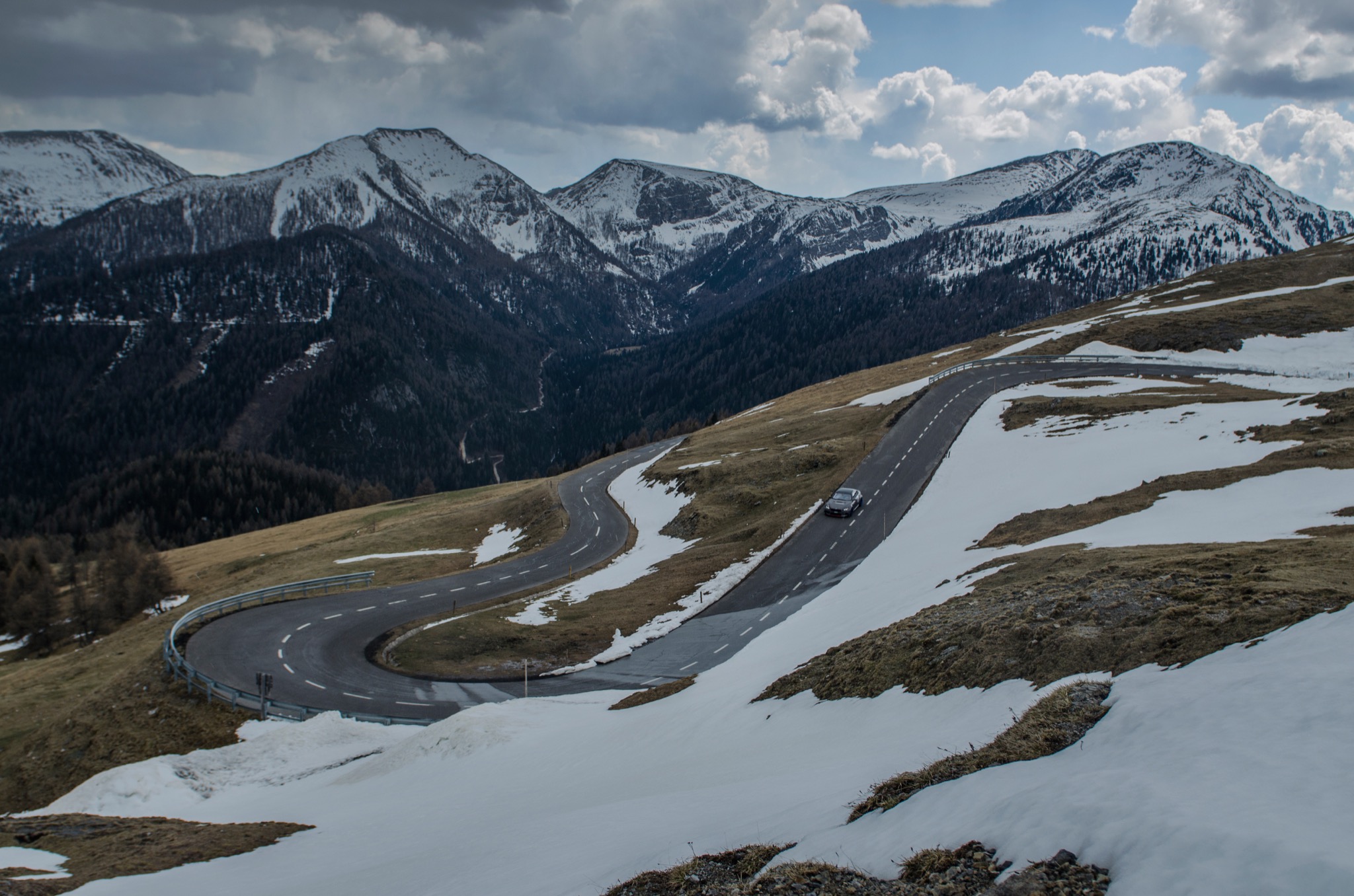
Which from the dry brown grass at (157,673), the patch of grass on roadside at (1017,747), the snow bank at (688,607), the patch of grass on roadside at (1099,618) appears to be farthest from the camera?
the snow bank at (688,607)

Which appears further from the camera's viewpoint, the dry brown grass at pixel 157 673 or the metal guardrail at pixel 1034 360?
the metal guardrail at pixel 1034 360

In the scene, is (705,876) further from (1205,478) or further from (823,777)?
(1205,478)

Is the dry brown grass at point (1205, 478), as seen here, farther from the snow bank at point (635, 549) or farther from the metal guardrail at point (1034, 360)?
the metal guardrail at point (1034, 360)

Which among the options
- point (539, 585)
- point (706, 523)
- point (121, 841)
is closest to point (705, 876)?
point (121, 841)

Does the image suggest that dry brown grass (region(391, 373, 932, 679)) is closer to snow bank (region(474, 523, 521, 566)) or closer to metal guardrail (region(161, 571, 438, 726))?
metal guardrail (region(161, 571, 438, 726))

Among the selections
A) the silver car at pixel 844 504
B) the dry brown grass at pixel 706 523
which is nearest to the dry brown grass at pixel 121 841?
the dry brown grass at pixel 706 523
